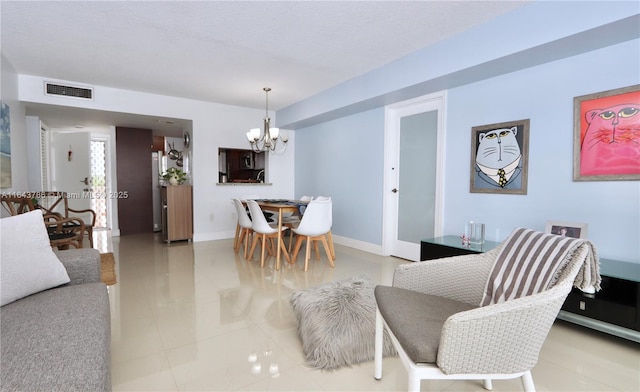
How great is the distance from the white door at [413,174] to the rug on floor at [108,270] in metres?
3.17

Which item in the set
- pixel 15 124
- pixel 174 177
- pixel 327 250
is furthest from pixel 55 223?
pixel 327 250

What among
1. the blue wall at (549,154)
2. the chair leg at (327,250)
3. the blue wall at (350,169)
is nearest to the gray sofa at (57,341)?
the chair leg at (327,250)

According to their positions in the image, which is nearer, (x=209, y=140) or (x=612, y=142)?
(x=612, y=142)

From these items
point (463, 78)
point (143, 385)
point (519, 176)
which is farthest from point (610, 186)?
point (143, 385)

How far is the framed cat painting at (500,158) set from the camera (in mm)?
2801

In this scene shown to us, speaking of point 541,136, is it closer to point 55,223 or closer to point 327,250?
point 327,250

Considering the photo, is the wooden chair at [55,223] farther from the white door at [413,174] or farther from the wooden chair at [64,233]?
the white door at [413,174]

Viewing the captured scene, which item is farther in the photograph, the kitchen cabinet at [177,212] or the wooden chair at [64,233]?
the kitchen cabinet at [177,212]

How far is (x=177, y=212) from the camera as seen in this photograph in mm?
5102

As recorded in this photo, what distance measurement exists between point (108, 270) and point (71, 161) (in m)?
3.65

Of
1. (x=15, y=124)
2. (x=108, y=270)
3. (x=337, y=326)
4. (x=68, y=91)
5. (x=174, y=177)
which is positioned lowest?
(x=108, y=270)

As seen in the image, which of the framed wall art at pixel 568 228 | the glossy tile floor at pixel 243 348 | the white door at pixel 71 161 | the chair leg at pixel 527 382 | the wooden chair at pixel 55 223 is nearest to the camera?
the chair leg at pixel 527 382

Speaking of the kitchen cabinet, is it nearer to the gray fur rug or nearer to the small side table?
the gray fur rug

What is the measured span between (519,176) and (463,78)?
1072mm
